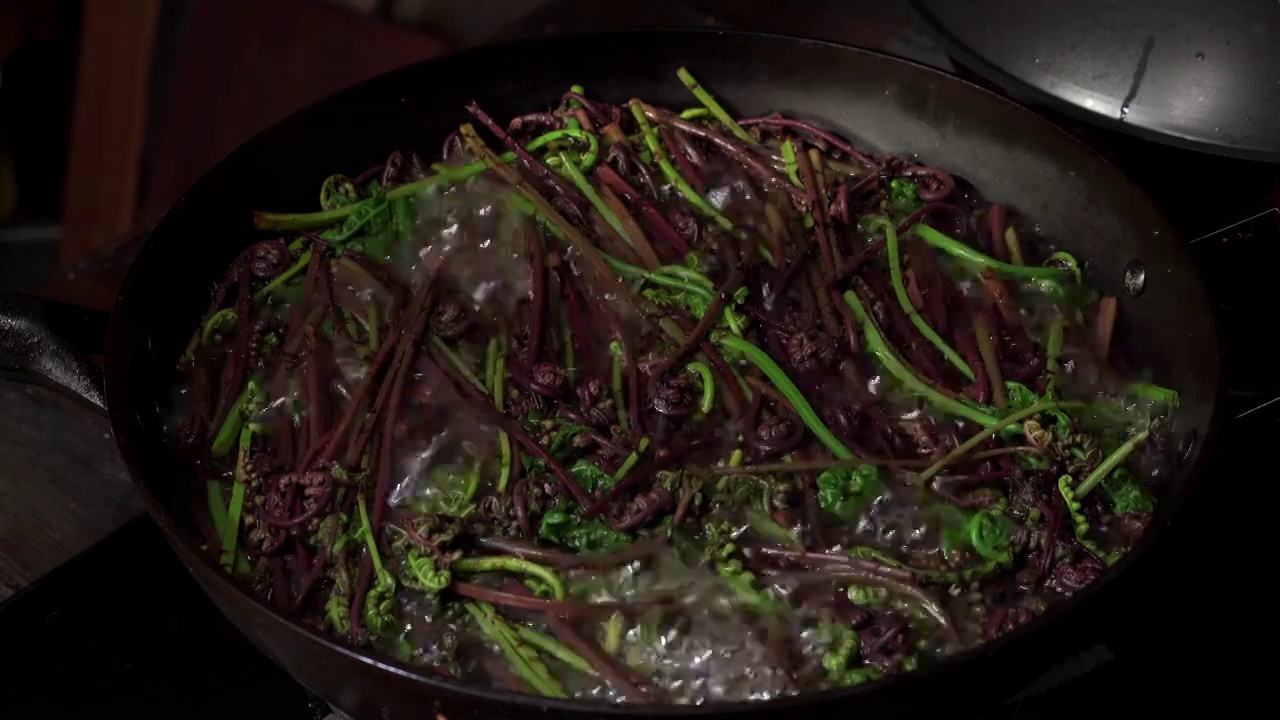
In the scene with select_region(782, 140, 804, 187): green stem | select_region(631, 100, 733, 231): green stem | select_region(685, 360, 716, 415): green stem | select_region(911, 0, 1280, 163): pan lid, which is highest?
select_region(911, 0, 1280, 163): pan lid

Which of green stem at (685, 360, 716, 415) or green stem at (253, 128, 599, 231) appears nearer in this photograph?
green stem at (685, 360, 716, 415)

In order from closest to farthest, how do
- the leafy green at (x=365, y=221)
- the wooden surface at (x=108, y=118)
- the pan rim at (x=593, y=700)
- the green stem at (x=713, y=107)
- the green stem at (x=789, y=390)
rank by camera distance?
the pan rim at (x=593, y=700) → the green stem at (x=789, y=390) → the leafy green at (x=365, y=221) → the green stem at (x=713, y=107) → the wooden surface at (x=108, y=118)

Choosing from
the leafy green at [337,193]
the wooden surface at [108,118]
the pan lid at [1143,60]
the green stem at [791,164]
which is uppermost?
the pan lid at [1143,60]

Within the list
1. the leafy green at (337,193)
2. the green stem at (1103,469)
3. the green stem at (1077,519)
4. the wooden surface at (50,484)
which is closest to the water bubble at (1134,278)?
the green stem at (1103,469)

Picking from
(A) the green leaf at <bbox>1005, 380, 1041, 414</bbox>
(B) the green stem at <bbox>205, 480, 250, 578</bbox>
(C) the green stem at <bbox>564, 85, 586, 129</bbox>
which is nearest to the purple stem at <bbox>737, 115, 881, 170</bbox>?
(C) the green stem at <bbox>564, 85, 586, 129</bbox>

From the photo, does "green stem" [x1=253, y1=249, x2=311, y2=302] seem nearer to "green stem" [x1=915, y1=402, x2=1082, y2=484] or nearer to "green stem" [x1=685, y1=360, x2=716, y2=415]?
"green stem" [x1=685, y1=360, x2=716, y2=415]

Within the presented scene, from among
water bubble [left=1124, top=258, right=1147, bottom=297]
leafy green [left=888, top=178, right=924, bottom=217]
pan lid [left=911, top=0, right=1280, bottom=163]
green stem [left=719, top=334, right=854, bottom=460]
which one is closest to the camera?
green stem [left=719, top=334, right=854, bottom=460]

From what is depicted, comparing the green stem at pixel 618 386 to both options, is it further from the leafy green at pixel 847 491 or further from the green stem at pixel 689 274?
the leafy green at pixel 847 491

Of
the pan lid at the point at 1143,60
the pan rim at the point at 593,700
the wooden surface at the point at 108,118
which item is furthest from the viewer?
the wooden surface at the point at 108,118
